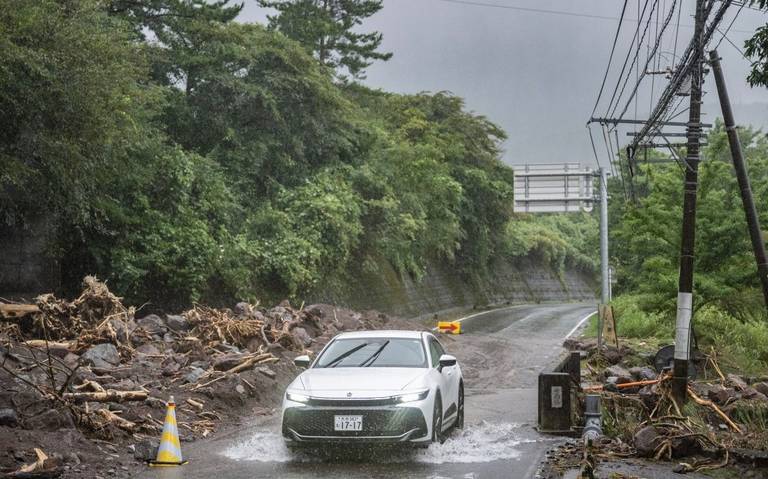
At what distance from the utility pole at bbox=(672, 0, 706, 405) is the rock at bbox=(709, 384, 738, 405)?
759 millimetres

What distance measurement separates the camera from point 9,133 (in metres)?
20.7

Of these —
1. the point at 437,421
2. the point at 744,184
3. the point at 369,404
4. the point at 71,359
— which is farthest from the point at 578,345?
the point at 369,404

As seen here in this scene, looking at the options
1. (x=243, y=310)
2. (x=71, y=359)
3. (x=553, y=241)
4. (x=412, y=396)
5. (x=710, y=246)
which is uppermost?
(x=710, y=246)

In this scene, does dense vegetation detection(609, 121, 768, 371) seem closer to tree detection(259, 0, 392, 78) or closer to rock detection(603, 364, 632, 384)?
rock detection(603, 364, 632, 384)

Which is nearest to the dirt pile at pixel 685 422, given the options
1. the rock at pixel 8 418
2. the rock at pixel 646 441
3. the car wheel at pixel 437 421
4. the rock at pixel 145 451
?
the rock at pixel 646 441

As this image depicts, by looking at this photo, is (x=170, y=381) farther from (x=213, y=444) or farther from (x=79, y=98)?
(x=79, y=98)

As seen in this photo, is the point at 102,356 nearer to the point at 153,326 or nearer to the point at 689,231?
the point at 153,326

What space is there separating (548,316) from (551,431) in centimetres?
3793

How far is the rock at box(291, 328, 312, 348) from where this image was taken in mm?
22719

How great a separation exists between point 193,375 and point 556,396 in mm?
6782

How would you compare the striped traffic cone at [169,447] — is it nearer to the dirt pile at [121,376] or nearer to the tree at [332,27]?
the dirt pile at [121,376]

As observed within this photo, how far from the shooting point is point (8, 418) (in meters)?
11.1

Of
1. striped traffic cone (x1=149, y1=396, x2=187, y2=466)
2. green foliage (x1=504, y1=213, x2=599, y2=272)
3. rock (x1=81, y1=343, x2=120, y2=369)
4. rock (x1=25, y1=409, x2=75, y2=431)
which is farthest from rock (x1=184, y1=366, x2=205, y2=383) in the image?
green foliage (x1=504, y1=213, x2=599, y2=272)

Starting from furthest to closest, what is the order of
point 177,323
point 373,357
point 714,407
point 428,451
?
point 177,323 < point 714,407 < point 373,357 < point 428,451
